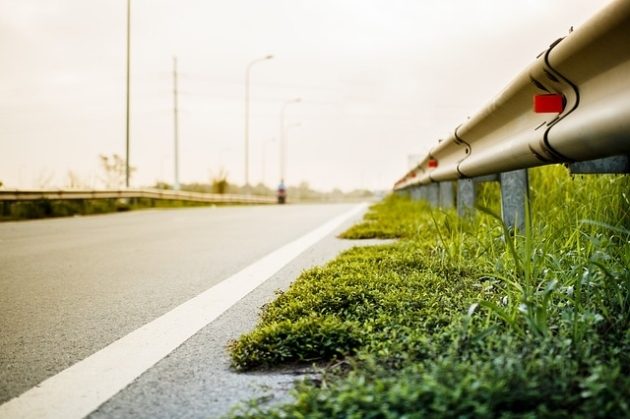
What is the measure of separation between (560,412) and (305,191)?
89.6m

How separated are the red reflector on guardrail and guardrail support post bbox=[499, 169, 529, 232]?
151 centimetres

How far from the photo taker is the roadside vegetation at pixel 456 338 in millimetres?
1639

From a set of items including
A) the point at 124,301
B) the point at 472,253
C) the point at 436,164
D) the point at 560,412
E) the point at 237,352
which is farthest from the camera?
the point at 436,164

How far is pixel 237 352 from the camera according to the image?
2.37m

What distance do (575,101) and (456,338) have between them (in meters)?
1.20

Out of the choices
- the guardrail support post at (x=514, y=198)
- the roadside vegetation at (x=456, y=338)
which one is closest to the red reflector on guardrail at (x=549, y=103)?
the roadside vegetation at (x=456, y=338)

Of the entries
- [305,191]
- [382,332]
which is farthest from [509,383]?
[305,191]

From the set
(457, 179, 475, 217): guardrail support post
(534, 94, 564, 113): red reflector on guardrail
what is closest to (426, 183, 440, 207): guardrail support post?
(457, 179, 475, 217): guardrail support post

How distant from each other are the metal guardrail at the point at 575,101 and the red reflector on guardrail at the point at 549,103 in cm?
2

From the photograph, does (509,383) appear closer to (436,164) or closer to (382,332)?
(382,332)

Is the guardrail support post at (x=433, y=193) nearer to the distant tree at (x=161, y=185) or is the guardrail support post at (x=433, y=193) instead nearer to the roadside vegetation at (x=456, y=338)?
the roadside vegetation at (x=456, y=338)

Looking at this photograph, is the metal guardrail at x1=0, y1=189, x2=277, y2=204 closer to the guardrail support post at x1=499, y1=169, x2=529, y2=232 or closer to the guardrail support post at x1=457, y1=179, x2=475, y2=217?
the guardrail support post at x1=457, y1=179, x2=475, y2=217

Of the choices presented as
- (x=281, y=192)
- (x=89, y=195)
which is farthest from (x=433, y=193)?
(x=281, y=192)

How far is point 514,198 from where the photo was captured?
4.52 metres
